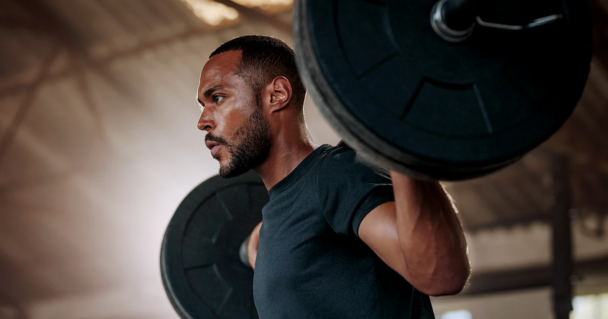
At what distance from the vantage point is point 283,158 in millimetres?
1440

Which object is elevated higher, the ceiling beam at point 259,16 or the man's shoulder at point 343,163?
the ceiling beam at point 259,16

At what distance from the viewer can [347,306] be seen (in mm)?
1153

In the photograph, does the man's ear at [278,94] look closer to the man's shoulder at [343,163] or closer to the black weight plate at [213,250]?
the man's shoulder at [343,163]

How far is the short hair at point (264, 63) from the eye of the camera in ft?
4.82

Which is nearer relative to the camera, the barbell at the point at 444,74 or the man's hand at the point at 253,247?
the barbell at the point at 444,74

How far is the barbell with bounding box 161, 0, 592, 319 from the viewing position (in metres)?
0.83

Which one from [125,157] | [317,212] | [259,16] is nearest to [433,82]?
[317,212]

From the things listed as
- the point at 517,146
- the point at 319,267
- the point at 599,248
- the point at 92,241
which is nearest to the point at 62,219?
the point at 92,241

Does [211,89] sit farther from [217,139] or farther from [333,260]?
[333,260]

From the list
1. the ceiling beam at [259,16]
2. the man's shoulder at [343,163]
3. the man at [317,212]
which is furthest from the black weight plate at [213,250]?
the ceiling beam at [259,16]

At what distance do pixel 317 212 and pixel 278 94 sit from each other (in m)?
0.38

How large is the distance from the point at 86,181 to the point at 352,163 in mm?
6386

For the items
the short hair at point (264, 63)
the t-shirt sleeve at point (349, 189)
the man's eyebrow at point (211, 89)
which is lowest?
the t-shirt sleeve at point (349, 189)

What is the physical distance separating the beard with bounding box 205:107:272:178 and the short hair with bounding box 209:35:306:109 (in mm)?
58
